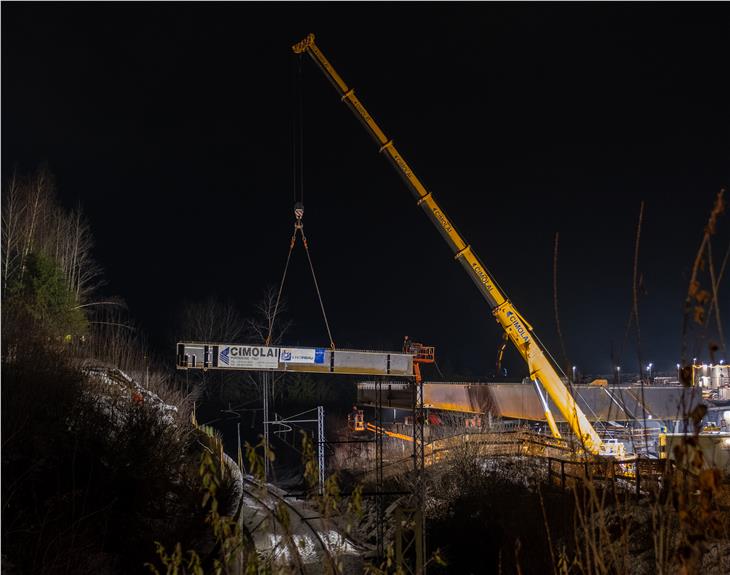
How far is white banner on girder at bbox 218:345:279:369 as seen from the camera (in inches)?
527

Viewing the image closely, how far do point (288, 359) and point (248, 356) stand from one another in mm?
909

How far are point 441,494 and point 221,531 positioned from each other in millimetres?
18804

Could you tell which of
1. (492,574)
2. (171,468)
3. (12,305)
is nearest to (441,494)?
(492,574)

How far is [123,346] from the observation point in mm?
17656

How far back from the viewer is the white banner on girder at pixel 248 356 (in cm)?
1338

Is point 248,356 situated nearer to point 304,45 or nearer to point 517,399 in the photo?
point 304,45

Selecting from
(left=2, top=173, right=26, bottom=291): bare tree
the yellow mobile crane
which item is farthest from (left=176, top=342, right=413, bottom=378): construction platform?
(left=2, top=173, right=26, bottom=291): bare tree

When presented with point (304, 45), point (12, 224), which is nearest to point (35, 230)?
point (12, 224)

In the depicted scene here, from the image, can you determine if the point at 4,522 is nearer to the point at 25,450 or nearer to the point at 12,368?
the point at 25,450

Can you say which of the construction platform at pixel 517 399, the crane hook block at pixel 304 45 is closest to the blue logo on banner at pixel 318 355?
the construction platform at pixel 517 399

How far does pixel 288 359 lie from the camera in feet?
45.5

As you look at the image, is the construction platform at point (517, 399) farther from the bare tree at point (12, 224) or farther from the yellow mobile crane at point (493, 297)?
the bare tree at point (12, 224)

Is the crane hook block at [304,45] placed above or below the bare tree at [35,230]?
above

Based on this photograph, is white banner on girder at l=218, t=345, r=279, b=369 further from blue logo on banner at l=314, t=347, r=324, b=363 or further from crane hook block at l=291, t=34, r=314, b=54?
crane hook block at l=291, t=34, r=314, b=54
